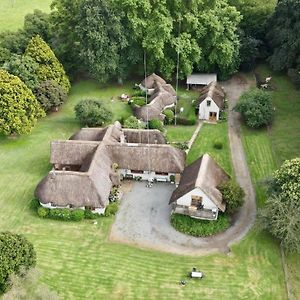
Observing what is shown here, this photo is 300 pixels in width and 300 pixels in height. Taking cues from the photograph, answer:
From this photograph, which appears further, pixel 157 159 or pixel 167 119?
pixel 167 119

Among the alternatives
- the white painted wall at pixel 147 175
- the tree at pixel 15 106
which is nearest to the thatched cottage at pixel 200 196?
the white painted wall at pixel 147 175

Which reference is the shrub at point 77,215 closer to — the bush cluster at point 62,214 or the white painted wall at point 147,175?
the bush cluster at point 62,214

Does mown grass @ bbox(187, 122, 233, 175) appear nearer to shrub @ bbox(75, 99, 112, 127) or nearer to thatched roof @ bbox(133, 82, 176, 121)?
thatched roof @ bbox(133, 82, 176, 121)

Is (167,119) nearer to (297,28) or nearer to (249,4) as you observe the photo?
(297,28)

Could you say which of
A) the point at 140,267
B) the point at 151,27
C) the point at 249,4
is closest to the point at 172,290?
the point at 140,267

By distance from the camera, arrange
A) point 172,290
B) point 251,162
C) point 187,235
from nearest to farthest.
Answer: point 172,290 < point 187,235 < point 251,162
